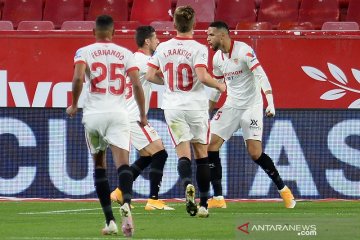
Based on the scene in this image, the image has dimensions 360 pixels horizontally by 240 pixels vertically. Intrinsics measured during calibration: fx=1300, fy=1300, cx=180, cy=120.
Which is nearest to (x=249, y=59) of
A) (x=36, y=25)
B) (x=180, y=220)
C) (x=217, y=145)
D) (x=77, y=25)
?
(x=217, y=145)

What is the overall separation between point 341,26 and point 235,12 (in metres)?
2.19

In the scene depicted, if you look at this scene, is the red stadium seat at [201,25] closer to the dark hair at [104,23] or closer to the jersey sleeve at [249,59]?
the jersey sleeve at [249,59]

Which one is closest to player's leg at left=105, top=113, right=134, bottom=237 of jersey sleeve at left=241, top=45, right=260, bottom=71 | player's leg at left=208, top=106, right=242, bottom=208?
jersey sleeve at left=241, top=45, right=260, bottom=71

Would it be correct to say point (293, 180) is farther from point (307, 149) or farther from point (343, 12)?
point (343, 12)

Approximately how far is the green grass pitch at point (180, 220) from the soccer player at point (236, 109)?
0.47 metres

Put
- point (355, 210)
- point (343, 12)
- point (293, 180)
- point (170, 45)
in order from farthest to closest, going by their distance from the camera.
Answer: point (343, 12) → point (293, 180) → point (355, 210) → point (170, 45)

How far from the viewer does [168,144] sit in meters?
18.1

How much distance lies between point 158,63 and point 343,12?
7146 millimetres

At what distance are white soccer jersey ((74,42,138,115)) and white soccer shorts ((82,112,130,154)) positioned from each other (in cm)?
6

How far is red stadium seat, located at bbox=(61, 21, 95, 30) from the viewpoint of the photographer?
1966 cm

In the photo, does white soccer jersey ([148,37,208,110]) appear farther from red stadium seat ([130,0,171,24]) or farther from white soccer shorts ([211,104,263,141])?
red stadium seat ([130,0,171,24])

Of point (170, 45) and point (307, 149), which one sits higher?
point (170, 45)

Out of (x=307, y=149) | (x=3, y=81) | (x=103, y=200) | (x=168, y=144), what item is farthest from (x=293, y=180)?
(x=103, y=200)

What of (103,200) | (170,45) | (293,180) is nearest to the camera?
(103,200)
